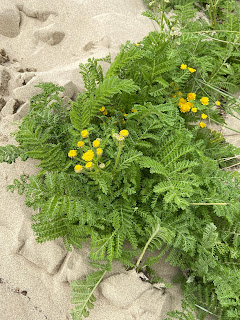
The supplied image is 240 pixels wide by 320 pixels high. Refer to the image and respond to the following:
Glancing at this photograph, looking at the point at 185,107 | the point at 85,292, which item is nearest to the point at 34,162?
the point at 85,292

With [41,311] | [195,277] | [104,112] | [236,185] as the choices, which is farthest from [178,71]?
[41,311]

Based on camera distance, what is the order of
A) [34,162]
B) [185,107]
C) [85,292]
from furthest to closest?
[185,107] < [34,162] < [85,292]

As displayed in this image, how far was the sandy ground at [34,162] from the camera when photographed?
1824 millimetres

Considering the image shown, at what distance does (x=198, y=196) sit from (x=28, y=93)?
1.76 metres

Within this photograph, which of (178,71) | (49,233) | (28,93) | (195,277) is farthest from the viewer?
(178,71)

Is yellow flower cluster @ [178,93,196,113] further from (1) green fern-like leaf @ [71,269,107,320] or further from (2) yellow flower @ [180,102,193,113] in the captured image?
(1) green fern-like leaf @ [71,269,107,320]

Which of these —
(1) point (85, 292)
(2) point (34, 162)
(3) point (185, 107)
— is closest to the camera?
(1) point (85, 292)

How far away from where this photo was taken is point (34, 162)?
2158 millimetres

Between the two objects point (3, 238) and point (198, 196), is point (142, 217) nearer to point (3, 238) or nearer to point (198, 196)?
point (198, 196)

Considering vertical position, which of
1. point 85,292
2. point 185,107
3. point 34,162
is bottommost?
point 85,292

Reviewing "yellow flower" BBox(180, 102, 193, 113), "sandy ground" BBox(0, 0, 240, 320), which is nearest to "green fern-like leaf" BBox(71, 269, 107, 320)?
"sandy ground" BBox(0, 0, 240, 320)

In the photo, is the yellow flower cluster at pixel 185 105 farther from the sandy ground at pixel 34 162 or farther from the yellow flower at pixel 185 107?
the sandy ground at pixel 34 162

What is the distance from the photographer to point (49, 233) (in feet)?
5.78

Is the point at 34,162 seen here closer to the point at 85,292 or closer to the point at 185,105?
the point at 85,292
